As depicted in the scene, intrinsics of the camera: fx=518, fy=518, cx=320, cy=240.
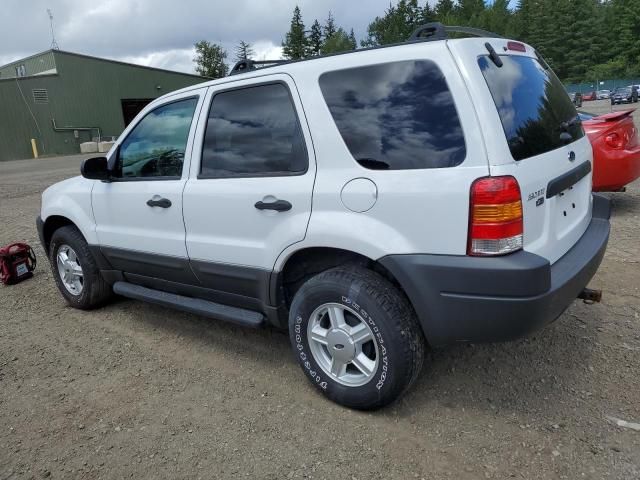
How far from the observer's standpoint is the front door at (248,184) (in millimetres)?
2922

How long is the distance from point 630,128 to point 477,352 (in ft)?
14.3

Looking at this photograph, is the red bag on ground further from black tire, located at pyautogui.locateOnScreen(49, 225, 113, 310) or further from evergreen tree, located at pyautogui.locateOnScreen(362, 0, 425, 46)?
evergreen tree, located at pyautogui.locateOnScreen(362, 0, 425, 46)

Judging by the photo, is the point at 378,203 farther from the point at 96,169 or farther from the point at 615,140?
the point at 615,140

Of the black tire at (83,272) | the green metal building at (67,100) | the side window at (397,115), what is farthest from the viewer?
the green metal building at (67,100)

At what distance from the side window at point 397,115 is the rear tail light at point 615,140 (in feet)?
15.4

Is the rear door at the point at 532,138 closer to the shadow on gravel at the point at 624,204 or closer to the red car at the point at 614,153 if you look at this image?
the red car at the point at 614,153

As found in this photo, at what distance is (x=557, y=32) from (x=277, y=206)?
90158 millimetres

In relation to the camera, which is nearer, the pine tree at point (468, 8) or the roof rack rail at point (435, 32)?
the roof rack rail at point (435, 32)

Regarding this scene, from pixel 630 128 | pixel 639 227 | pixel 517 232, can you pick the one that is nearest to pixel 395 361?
pixel 517 232

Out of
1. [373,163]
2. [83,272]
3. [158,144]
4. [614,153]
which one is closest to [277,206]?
[373,163]

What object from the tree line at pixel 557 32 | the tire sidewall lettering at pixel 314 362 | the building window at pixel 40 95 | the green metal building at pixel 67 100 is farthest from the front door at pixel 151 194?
the tree line at pixel 557 32

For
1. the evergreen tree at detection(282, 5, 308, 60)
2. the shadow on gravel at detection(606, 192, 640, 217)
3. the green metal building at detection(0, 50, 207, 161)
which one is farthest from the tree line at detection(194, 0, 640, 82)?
the shadow on gravel at detection(606, 192, 640, 217)

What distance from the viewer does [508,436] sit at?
2.64 meters

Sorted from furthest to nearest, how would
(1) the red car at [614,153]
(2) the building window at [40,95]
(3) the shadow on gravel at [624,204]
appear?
1. (2) the building window at [40,95]
2. (3) the shadow on gravel at [624,204]
3. (1) the red car at [614,153]
